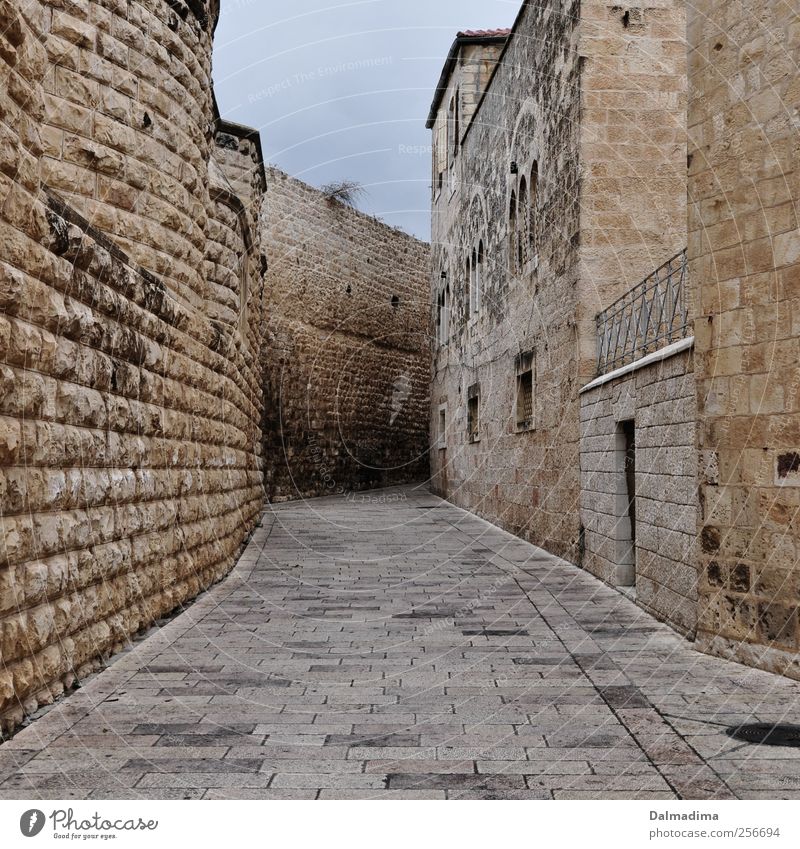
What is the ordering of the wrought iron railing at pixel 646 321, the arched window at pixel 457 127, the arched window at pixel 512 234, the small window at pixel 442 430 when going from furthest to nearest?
the small window at pixel 442 430
the arched window at pixel 457 127
the arched window at pixel 512 234
the wrought iron railing at pixel 646 321

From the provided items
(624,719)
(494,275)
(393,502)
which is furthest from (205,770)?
(393,502)

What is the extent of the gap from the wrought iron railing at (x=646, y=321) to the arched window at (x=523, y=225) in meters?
3.07

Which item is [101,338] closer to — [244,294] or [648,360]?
[648,360]

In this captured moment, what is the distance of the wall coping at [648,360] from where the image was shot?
5.50 metres

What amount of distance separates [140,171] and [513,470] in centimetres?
763

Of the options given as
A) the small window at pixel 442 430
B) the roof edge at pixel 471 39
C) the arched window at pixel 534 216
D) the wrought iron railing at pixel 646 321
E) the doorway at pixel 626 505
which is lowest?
the doorway at pixel 626 505

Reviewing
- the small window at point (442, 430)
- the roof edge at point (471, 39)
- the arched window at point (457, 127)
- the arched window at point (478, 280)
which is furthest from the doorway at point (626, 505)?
the small window at point (442, 430)

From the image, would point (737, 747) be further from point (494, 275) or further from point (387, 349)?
point (387, 349)

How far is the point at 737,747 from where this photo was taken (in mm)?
3371

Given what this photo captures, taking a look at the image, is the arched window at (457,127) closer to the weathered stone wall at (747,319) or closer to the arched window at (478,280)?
the arched window at (478,280)

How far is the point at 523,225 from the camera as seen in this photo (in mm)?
11531

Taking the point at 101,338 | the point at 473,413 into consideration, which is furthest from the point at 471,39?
the point at 101,338

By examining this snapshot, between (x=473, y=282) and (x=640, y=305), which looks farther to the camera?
(x=473, y=282)

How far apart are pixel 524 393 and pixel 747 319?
6.86 meters
